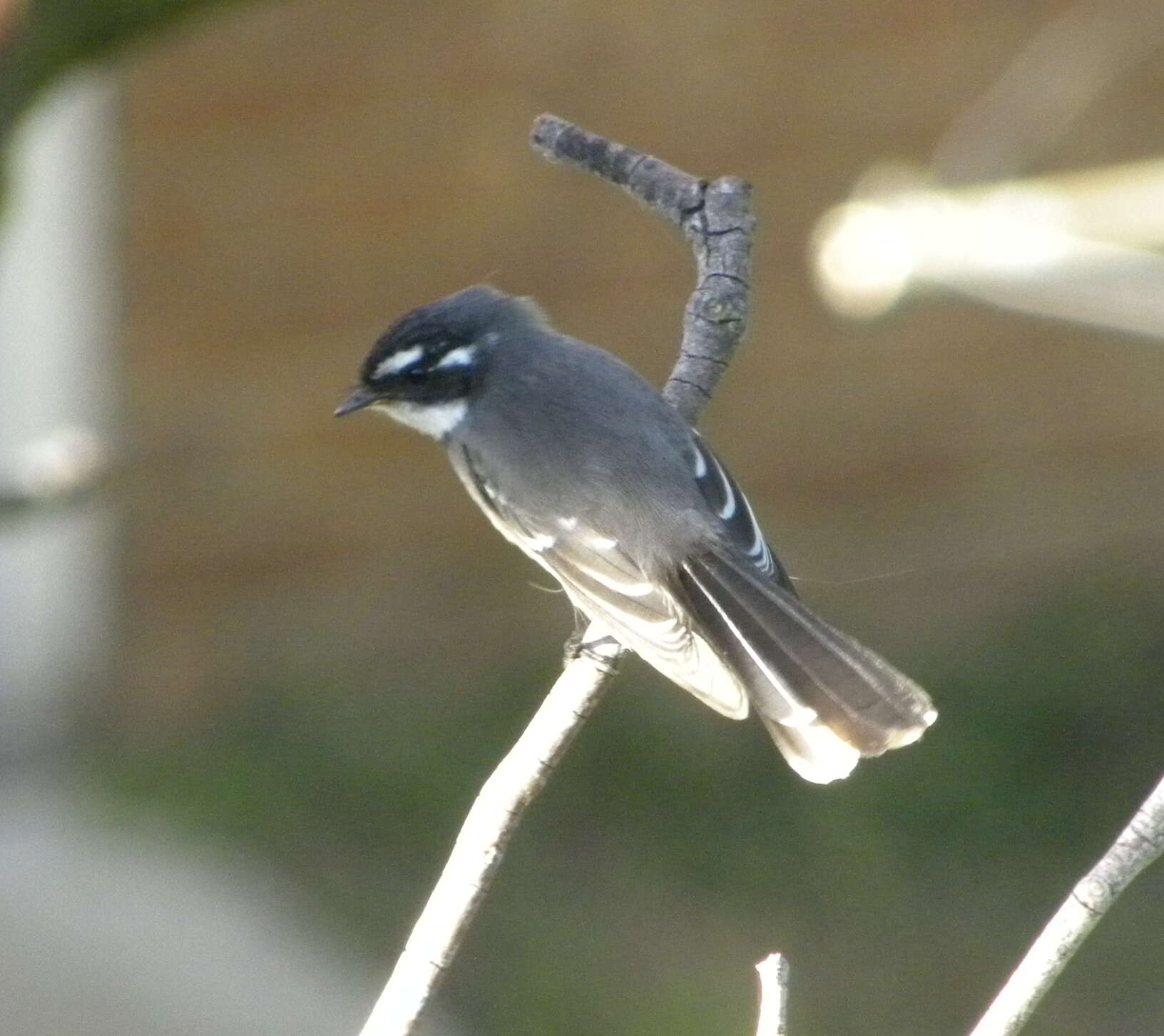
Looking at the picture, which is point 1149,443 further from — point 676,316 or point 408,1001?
point 408,1001

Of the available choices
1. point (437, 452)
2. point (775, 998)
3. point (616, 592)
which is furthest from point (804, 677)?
point (437, 452)

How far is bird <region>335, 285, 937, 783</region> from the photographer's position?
2355mm

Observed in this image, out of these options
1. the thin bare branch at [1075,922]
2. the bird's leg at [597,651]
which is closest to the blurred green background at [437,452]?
the bird's leg at [597,651]

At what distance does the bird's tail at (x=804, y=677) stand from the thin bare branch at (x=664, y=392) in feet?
0.56

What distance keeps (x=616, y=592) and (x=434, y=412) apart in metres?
0.58

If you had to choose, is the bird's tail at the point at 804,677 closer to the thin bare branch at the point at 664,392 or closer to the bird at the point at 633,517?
the bird at the point at 633,517

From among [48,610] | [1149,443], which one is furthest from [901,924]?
[48,610]

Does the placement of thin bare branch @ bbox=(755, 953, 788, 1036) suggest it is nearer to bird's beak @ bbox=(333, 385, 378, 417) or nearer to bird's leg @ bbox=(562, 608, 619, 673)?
bird's leg @ bbox=(562, 608, 619, 673)

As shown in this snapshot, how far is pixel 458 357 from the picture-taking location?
10.2 feet

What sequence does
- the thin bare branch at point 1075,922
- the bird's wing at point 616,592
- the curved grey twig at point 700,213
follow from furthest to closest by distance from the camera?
the curved grey twig at point 700,213 < the bird's wing at point 616,592 < the thin bare branch at point 1075,922

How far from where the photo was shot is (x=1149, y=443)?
6.25m

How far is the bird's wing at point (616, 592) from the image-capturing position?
2521 millimetres

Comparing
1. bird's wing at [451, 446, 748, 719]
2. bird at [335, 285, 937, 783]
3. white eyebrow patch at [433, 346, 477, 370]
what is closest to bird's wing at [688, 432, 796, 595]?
bird at [335, 285, 937, 783]

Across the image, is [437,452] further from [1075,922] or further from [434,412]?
[1075,922]
